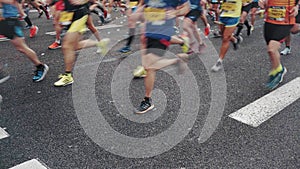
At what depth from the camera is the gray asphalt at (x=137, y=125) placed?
105 inches

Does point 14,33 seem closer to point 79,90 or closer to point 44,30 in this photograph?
point 79,90

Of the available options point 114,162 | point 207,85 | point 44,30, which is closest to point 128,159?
point 114,162

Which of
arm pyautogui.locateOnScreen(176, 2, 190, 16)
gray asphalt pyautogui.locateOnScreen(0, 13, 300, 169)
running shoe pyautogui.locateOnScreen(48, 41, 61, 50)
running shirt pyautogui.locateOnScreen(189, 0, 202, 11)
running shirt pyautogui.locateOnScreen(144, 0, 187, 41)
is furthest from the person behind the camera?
running shoe pyautogui.locateOnScreen(48, 41, 61, 50)

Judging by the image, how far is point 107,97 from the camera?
3988 mm

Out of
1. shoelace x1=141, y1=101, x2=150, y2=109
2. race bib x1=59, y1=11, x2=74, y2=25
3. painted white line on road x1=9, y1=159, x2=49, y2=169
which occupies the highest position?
race bib x1=59, y1=11, x2=74, y2=25

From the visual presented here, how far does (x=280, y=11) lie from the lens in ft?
13.4

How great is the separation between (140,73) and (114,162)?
2219 millimetres

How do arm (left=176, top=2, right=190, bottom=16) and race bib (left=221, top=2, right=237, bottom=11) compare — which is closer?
arm (left=176, top=2, right=190, bottom=16)

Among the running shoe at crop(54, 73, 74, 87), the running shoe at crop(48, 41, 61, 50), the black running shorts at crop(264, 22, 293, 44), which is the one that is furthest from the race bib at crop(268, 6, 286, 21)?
→ the running shoe at crop(48, 41, 61, 50)

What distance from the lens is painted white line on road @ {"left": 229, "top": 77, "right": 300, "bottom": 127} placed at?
3436 millimetres

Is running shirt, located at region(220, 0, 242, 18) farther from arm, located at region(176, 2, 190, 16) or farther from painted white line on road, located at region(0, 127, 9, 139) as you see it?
painted white line on road, located at region(0, 127, 9, 139)

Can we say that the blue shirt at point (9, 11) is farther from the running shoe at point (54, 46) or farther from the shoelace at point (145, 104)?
the shoelace at point (145, 104)

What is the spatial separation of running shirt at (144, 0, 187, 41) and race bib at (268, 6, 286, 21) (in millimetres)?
1566

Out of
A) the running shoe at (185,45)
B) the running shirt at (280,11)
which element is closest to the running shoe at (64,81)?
the running shoe at (185,45)
